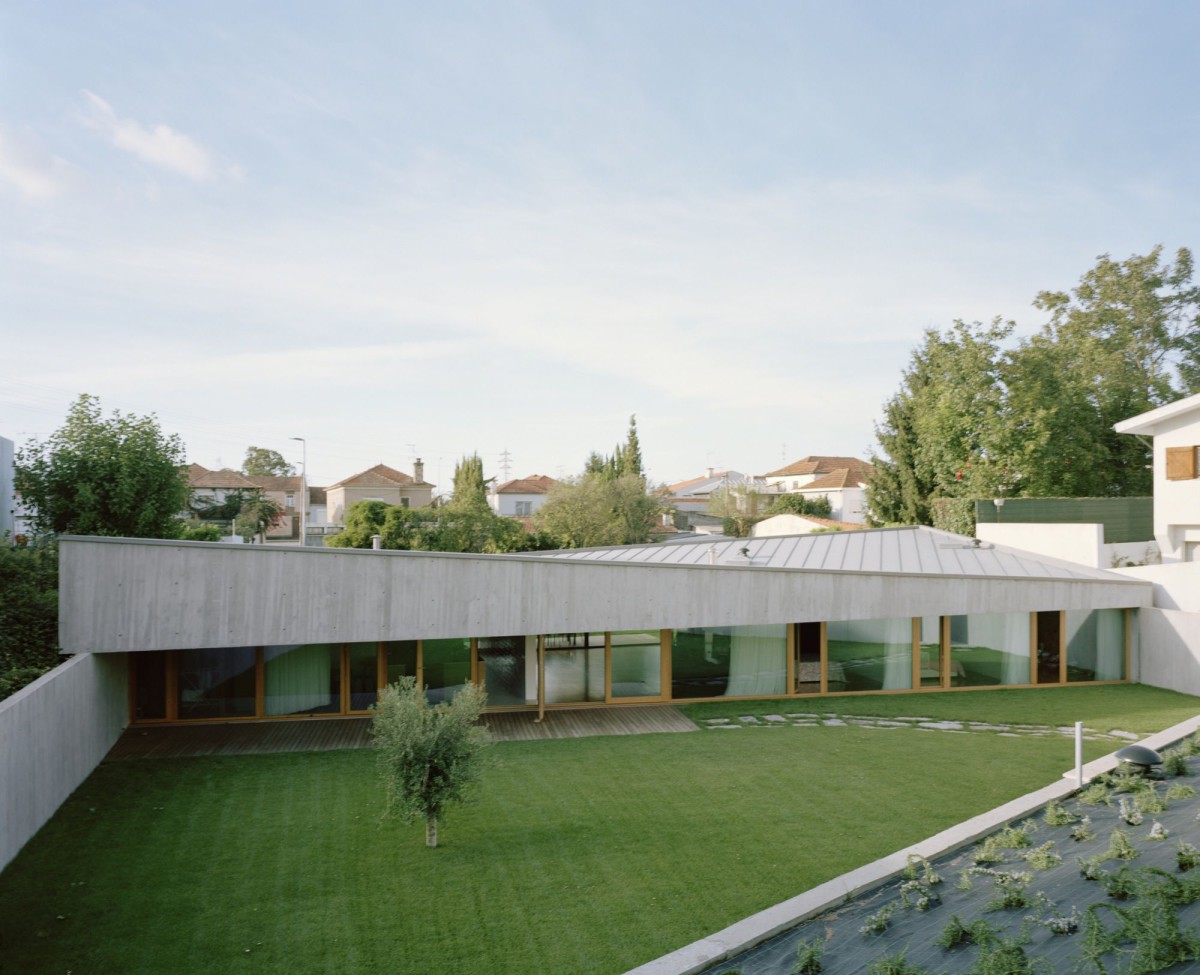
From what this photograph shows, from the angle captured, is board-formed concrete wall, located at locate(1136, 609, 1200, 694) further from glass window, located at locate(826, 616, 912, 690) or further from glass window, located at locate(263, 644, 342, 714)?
glass window, located at locate(263, 644, 342, 714)

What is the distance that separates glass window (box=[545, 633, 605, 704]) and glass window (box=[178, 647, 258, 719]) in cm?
554

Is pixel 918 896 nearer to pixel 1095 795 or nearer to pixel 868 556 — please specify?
pixel 1095 795

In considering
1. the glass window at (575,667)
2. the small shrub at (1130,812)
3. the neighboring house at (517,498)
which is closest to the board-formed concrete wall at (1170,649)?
the glass window at (575,667)

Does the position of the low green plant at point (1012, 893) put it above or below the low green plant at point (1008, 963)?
below

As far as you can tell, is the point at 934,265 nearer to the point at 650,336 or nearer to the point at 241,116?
the point at 650,336

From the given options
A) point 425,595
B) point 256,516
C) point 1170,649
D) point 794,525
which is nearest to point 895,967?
point 425,595

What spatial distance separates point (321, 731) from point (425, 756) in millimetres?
6749

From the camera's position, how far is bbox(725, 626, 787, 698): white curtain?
17969 millimetres

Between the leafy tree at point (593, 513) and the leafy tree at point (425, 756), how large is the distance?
35942 mm

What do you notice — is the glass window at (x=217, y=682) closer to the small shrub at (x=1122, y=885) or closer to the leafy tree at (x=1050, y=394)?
the small shrub at (x=1122, y=885)

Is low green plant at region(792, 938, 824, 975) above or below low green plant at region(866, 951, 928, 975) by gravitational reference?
below

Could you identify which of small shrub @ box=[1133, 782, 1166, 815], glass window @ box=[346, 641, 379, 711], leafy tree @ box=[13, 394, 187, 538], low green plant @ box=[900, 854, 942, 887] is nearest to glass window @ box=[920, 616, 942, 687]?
small shrub @ box=[1133, 782, 1166, 815]

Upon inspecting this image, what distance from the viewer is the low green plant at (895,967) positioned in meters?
5.33

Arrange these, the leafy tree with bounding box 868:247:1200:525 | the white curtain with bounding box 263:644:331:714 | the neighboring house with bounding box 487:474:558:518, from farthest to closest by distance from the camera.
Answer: the neighboring house with bounding box 487:474:558:518 < the leafy tree with bounding box 868:247:1200:525 < the white curtain with bounding box 263:644:331:714
